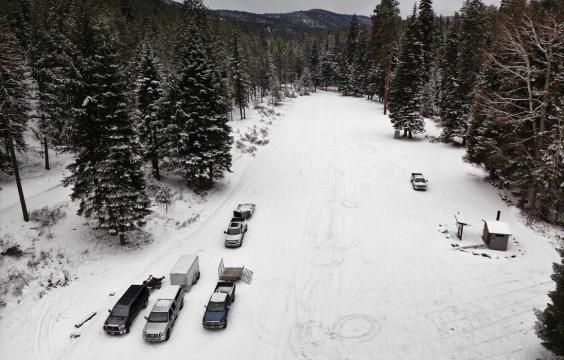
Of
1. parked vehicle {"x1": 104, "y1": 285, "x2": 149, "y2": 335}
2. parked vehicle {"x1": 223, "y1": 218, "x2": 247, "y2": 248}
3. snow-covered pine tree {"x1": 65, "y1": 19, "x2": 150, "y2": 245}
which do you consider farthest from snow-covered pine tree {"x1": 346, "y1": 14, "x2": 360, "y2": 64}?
parked vehicle {"x1": 104, "y1": 285, "x2": 149, "y2": 335}

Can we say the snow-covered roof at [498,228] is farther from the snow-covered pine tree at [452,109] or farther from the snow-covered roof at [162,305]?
the snow-covered pine tree at [452,109]

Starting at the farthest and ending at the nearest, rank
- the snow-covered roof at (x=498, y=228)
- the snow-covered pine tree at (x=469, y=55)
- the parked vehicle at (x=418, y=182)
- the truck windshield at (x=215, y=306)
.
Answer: the snow-covered pine tree at (x=469, y=55) → the parked vehicle at (x=418, y=182) → the snow-covered roof at (x=498, y=228) → the truck windshield at (x=215, y=306)

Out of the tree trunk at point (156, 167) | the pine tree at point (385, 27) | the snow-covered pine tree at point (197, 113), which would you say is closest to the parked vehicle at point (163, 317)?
the snow-covered pine tree at point (197, 113)

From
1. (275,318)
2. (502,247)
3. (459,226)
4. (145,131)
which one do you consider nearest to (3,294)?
(275,318)

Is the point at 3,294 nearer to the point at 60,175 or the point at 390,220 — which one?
the point at 60,175

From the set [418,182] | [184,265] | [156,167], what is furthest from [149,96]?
[418,182]

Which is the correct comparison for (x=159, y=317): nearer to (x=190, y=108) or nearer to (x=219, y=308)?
(x=219, y=308)
